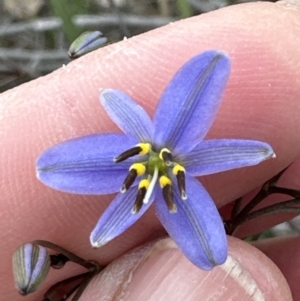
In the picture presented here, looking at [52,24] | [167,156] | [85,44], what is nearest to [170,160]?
[167,156]

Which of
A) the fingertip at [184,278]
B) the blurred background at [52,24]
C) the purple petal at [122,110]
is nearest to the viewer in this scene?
the purple petal at [122,110]

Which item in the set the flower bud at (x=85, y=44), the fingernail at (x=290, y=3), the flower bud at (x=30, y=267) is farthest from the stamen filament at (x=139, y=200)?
the fingernail at (x=290, y=3)

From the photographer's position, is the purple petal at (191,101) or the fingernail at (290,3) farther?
the fingernail at (290,3)

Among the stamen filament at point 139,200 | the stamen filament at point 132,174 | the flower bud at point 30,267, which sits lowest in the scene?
the flower bud at point 30,267

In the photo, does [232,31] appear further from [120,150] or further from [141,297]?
[141,297]

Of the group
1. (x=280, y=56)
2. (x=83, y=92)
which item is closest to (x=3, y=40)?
(x=83, y=92)

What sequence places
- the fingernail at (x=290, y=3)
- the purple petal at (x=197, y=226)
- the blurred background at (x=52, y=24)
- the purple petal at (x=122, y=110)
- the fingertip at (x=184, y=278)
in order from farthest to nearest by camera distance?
the blurred background at (x=52, y=24)
the fingernail at (x=290, y=3)
the fingertip at (x=184, y=278)
the purple petal at (x=122, y=110)
the purple petal at (x=197, y=226)

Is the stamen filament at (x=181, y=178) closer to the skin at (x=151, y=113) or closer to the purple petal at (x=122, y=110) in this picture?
the purple petal at (x=122, y=110)
